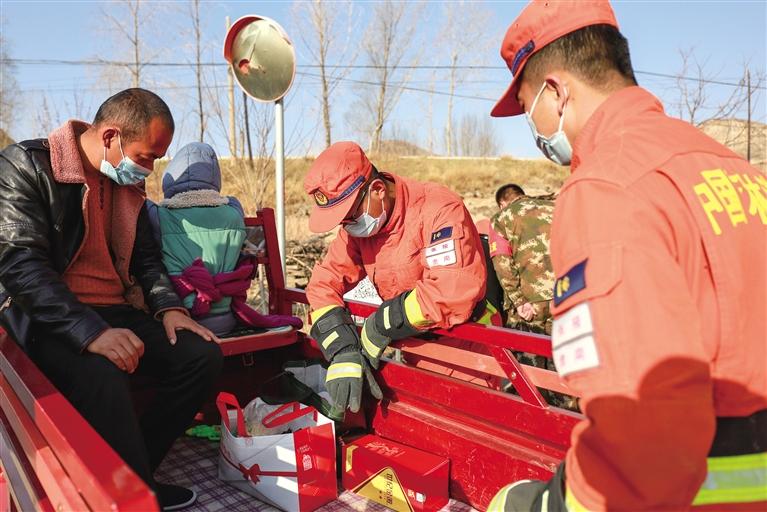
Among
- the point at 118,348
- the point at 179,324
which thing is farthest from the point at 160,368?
the point at 118,348

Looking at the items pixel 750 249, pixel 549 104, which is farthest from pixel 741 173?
pixel 549 104

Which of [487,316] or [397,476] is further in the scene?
[487,316]

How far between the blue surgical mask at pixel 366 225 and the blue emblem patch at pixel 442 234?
0.26 m

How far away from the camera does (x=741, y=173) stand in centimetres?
109

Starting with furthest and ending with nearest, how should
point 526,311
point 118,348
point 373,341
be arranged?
point 526,311 < point 373,341 < point 118,348

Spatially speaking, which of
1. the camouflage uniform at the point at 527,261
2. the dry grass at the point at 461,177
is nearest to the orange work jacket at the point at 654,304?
the camouflage uniform at the point at 527,261

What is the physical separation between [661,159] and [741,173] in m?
0.22

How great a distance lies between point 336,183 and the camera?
2.50 meters

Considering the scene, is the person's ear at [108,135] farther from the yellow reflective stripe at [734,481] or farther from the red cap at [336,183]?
the yellow reflective stripe at [734,481]

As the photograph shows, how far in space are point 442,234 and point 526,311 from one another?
1429mm

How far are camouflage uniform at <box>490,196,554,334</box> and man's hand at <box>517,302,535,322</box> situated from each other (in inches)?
0.6

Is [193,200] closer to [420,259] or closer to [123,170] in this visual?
[123,170]

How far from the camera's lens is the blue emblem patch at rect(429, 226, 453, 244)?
2.41 meters

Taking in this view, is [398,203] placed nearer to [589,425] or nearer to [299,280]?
[589,425]
